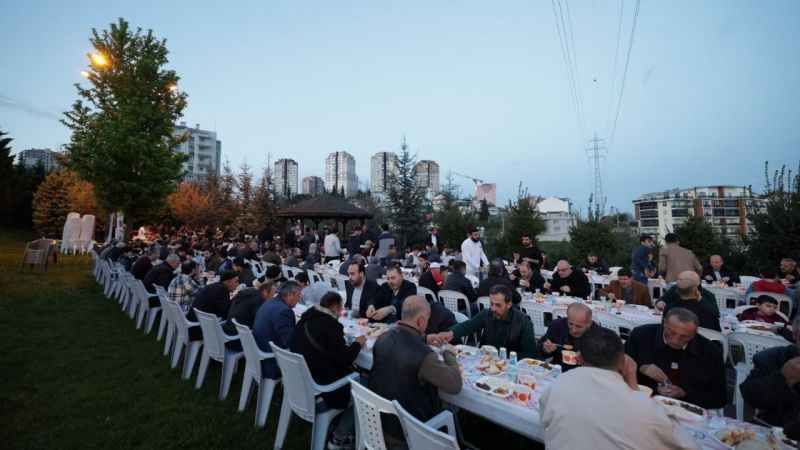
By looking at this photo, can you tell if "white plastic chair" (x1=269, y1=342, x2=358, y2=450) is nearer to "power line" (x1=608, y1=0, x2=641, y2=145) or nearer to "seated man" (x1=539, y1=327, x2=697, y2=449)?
"seated man" (x1=539, y1=327, x2=697, y2=449)

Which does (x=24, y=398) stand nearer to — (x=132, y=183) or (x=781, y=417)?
(x=781, y=417)

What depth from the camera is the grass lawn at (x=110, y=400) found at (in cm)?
369

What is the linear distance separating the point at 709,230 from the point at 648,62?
7.14 meters

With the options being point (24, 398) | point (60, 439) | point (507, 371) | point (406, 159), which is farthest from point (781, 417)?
point (406, 159)

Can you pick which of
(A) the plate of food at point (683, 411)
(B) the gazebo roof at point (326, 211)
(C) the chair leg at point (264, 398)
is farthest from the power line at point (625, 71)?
(B) the gazebo roof at point (326, 211)

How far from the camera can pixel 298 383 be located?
124 inches

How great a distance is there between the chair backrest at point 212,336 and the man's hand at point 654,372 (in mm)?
4357

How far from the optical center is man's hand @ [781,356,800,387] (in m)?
2.40

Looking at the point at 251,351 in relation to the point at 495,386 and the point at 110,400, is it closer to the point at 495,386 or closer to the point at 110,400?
the point at 110,400

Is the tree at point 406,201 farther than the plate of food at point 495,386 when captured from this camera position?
Yes

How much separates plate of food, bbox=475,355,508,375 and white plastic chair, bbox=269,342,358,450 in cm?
110

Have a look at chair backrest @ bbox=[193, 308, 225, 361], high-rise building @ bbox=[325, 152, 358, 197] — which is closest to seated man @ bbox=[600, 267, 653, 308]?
chair backrest @ bbox=[193, 308, 225, 361]

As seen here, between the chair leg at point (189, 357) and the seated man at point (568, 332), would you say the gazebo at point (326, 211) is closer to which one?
the chair leg at point (189, 357)

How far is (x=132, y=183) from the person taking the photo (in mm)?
13211
